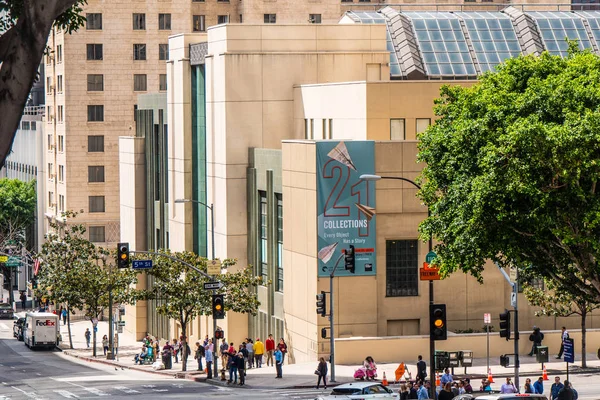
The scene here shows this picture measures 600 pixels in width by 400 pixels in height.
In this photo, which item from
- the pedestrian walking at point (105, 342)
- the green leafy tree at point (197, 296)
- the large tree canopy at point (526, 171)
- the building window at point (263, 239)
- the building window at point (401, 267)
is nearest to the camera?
the large tree canopy at point (526, 171)

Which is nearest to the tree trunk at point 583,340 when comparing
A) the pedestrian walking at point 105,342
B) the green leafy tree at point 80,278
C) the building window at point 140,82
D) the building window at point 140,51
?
the green leafy tree at point 80,278

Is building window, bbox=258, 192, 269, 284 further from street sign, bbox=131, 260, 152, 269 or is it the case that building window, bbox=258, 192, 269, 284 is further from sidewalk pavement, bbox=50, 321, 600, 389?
street sign, bbox=131, 260, 152, 269

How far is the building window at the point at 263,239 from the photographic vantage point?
244ft

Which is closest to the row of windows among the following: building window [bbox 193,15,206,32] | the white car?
building window [bbox 193,15,206,32]

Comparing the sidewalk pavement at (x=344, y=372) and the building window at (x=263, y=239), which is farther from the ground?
the building window at (x=263, y=239)

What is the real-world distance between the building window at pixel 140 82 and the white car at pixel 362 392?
8361 cm

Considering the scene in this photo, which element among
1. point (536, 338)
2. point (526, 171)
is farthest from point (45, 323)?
point (526, 171)

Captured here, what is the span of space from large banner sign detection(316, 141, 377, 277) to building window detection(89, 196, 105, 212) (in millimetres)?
62806

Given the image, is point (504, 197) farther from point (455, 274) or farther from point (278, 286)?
point (278, 286)

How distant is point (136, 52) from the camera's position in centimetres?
12238

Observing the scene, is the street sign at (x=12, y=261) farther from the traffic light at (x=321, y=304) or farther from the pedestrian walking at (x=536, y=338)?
A: the pedestrian walking at (x=536, y=338)

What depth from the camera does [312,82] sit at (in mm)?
77625

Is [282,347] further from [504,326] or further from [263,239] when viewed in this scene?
[504,326]

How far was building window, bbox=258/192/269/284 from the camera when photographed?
74.4m
